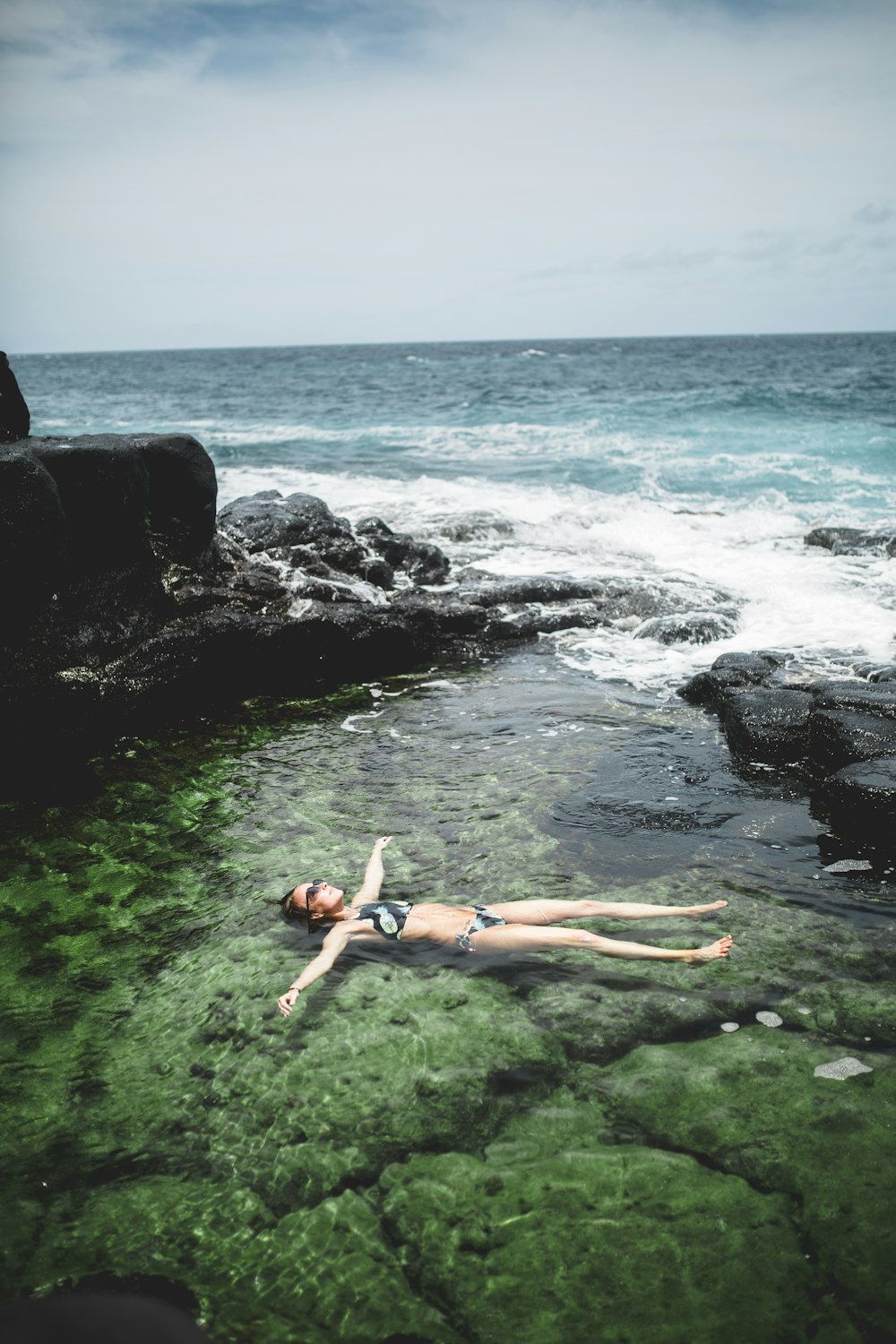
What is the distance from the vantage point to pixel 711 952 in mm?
5188

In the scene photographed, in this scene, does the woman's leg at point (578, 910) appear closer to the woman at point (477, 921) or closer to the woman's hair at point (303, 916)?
the woman at point (477, 921)

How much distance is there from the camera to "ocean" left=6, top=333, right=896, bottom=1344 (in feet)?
11.5

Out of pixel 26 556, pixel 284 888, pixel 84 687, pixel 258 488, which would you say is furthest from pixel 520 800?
pixel 258 488

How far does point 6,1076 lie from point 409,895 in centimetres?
262

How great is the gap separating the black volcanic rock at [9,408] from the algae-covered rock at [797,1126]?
8738 mm

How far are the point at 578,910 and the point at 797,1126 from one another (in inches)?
72.5

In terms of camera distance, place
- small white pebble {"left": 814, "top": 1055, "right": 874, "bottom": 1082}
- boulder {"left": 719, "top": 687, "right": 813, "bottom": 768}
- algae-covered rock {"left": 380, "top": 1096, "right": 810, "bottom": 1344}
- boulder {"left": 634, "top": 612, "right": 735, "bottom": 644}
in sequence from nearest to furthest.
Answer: algae-covered rock {"left": 380, "top": 1096, "right": 810, "bottom": 1344} < small white pebble {"left": 814, "top": 1055, "right": 874, "bottom": 1082} < boulder {"left": 719, "top": 687, "right": 813, "bottom": 768} < boulder {"left": 634, "top": 612, "right": 735, "bottom": 644}

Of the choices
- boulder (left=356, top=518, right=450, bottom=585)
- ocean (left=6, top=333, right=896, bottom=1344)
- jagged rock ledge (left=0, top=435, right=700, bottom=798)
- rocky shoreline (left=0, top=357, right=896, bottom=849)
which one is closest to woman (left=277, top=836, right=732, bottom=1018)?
ocean (left=6, top=333, right=896, bottom=1344)

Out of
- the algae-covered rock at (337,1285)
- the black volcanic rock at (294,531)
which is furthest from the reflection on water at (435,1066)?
the black volcanic rock at (294,531)

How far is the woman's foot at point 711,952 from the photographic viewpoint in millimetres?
5137

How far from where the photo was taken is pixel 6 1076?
4.63 meters

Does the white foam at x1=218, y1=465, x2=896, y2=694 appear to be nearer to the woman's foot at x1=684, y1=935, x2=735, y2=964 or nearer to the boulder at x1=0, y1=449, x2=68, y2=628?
the woman's foot at x1=684, y1=935, x2=735, y2=964

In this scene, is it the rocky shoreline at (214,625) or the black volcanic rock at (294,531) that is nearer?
the rocky shoreline at (214,625)

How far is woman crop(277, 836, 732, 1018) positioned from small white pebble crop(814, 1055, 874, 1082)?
37.7 inches
